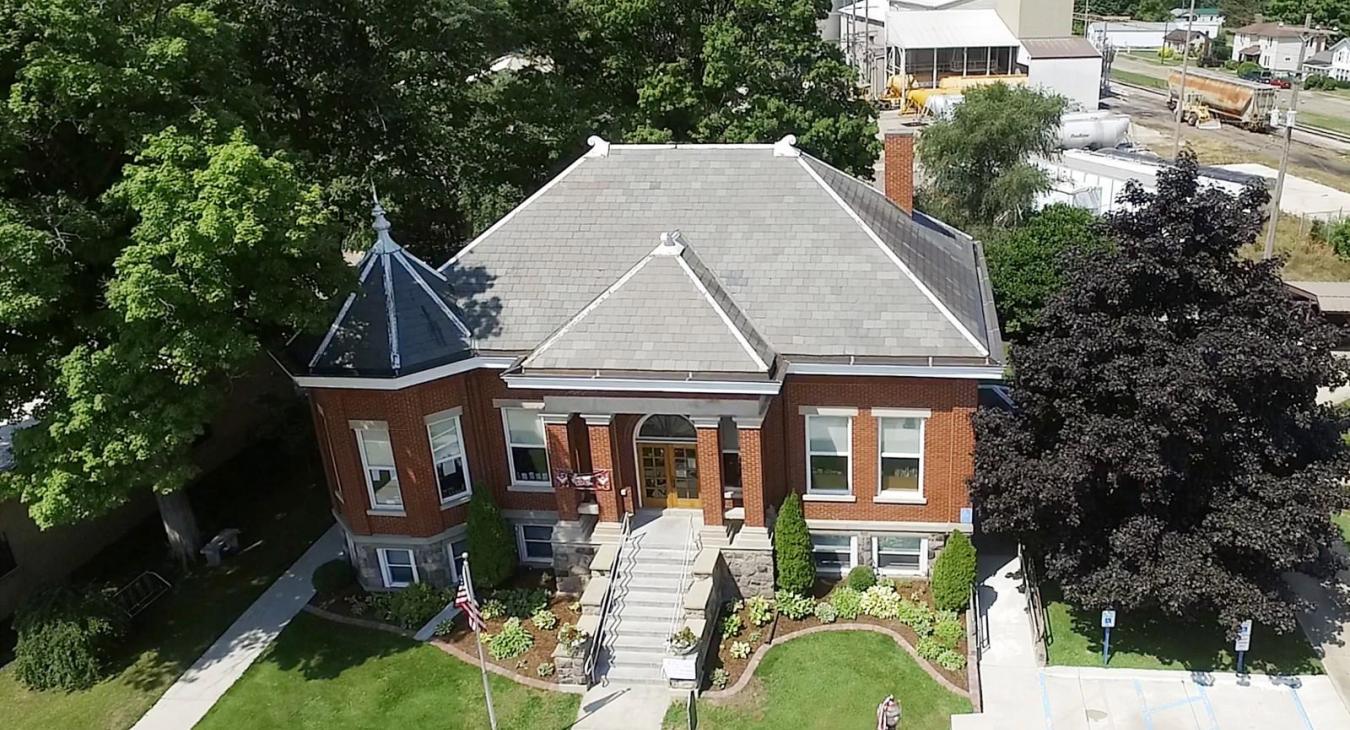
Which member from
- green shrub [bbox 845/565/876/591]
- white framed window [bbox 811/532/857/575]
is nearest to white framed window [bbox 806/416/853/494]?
white framed window [bbox 811/532/857/575]

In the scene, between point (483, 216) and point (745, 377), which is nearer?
point (745, 377)

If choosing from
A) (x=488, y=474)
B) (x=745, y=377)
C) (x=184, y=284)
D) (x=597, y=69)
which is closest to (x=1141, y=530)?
(x=745, y=377)

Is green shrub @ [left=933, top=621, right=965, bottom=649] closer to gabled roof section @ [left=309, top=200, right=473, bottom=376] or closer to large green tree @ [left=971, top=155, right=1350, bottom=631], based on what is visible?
large green tree @ [left=971, top=155, right=1350, bottom=631]

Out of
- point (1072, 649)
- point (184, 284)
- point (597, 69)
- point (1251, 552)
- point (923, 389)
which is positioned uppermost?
point (597, 69)

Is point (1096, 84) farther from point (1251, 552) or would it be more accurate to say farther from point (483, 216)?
point (1251, 552)

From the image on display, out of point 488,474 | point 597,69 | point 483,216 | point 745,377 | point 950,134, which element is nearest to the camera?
point 745,377

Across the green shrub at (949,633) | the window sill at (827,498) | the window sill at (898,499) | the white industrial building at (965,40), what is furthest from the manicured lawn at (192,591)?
the white industrial building at (965,40)

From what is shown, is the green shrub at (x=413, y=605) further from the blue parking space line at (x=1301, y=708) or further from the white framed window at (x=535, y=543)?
the blue parking space line at (x=1301, y=708)

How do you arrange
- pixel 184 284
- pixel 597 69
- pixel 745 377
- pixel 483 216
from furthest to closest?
pixel 597 69 → pixel 483 216 → pixel 745 377 → pixel 184 284
